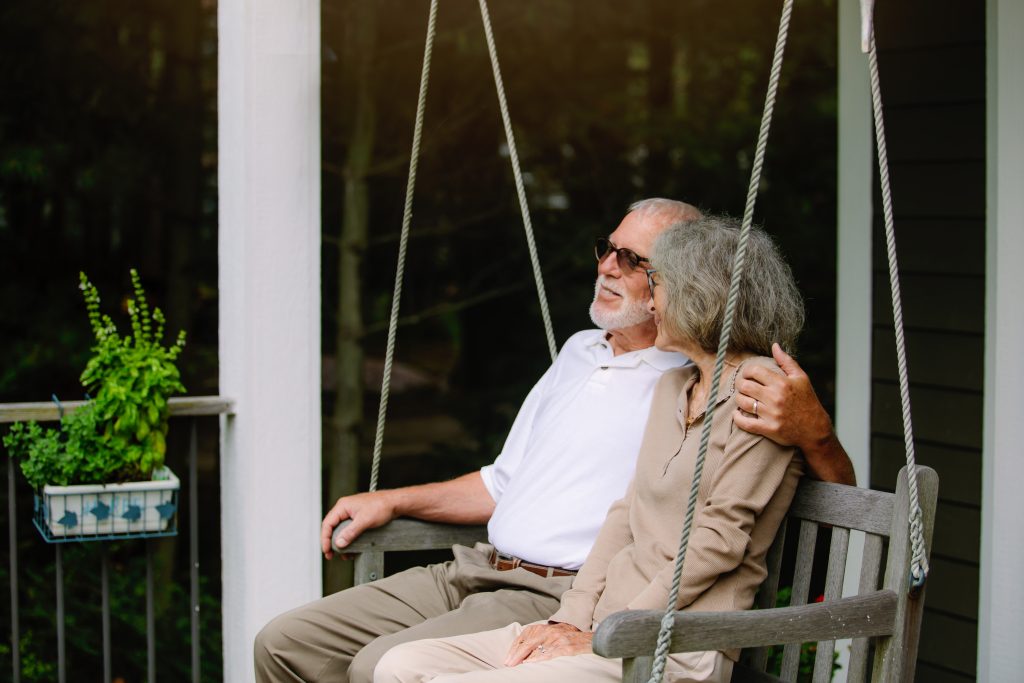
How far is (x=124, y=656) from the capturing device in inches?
171

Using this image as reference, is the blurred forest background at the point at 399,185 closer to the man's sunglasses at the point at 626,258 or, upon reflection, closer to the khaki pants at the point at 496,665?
the man's sunglasses at the point at 626,258

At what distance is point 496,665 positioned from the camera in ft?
6.69

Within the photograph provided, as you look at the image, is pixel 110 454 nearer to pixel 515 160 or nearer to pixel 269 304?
pixel 269 304

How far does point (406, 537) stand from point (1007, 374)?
1.26 metres

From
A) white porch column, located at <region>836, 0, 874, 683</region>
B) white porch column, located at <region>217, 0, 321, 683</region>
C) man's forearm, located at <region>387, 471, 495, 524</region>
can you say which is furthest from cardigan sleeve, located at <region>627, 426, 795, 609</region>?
white porch column, located at <region>836, 0, 874, 683</region>

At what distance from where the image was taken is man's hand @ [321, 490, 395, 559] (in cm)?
238

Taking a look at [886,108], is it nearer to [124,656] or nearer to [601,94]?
[601,94]

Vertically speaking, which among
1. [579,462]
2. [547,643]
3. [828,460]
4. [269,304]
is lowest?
[547,643]

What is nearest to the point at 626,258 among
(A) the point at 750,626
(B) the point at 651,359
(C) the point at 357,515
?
(B) the point at 651,359

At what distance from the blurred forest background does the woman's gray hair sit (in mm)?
1549

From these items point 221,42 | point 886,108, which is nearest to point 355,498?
point 221,42

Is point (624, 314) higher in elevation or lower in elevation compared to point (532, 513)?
higher

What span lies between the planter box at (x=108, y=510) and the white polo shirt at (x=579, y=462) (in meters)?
0.79

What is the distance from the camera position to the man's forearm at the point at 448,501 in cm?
242
